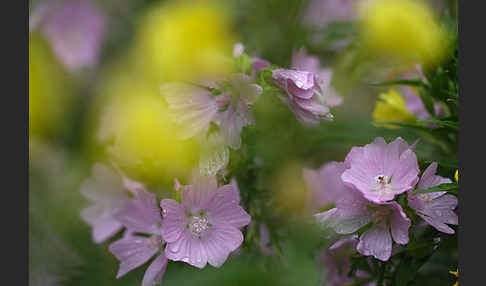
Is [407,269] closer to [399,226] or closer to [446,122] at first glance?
[399,226]

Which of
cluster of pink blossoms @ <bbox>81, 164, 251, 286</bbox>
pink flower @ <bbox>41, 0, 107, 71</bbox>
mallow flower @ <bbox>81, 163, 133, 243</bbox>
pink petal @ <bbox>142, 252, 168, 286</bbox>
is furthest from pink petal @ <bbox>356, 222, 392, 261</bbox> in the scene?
pink flower @ <bbox>41, 0, 107, 71</bbox>

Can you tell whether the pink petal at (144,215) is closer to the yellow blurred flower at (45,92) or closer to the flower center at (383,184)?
the flower center at (383,184)

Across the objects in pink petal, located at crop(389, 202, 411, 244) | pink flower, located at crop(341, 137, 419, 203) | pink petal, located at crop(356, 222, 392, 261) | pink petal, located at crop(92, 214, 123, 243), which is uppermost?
pink flower, located at crop(341, 137, 419, 203)

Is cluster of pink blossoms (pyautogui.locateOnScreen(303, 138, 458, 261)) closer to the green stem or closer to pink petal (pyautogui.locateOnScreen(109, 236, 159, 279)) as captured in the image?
the green stem

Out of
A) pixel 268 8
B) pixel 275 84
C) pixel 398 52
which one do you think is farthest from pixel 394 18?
pixel 275 84

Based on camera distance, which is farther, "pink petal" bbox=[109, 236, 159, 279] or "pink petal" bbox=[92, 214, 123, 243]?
"pink petal" bbox=[92, 214, 123, 243]

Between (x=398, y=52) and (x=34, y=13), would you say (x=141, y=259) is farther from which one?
(x=34, y=13)
